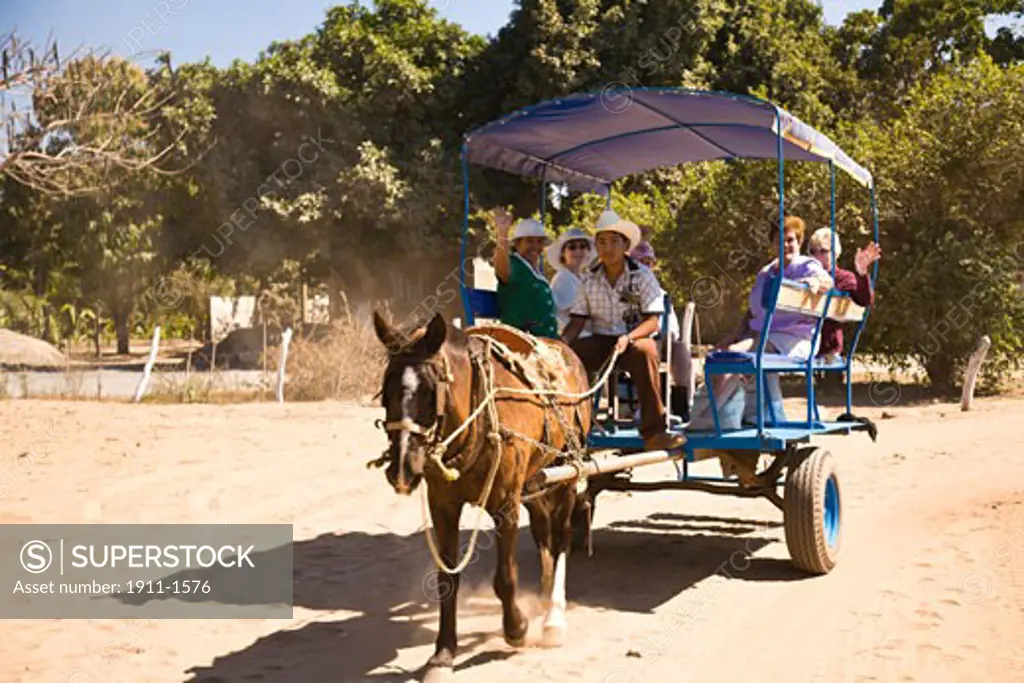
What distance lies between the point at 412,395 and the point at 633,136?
4595mm

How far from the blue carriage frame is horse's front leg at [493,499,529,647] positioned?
1827 mm

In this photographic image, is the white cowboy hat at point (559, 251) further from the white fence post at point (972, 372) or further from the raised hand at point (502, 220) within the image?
the white fence post at point (972, 372)

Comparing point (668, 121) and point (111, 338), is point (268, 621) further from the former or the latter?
point (111, 338)

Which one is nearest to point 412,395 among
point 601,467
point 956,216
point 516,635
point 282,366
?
point 516,635

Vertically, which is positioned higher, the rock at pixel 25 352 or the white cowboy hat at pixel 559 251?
the white cowboy hat at pixel 559 251

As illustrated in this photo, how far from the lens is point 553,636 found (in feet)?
18.5

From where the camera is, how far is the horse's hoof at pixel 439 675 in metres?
4.90

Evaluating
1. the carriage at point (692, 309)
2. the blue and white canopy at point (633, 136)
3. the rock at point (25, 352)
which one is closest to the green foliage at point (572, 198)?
the rock at point (25, 352)

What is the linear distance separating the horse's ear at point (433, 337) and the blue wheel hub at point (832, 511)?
168 inches

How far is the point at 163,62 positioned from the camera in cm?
3005

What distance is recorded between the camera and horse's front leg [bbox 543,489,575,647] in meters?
5.64

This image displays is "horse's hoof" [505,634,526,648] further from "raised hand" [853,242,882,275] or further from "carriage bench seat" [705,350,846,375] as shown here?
"raised hand" [853,242,882,275]

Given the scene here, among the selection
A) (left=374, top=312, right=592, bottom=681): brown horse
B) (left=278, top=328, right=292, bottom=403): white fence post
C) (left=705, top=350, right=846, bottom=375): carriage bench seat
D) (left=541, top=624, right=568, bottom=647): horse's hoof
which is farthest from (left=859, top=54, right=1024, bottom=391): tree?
(left=541, top=624, right=568, bottom=647): horse's hoof

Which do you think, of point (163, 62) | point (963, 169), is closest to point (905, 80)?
point (963, 169)
